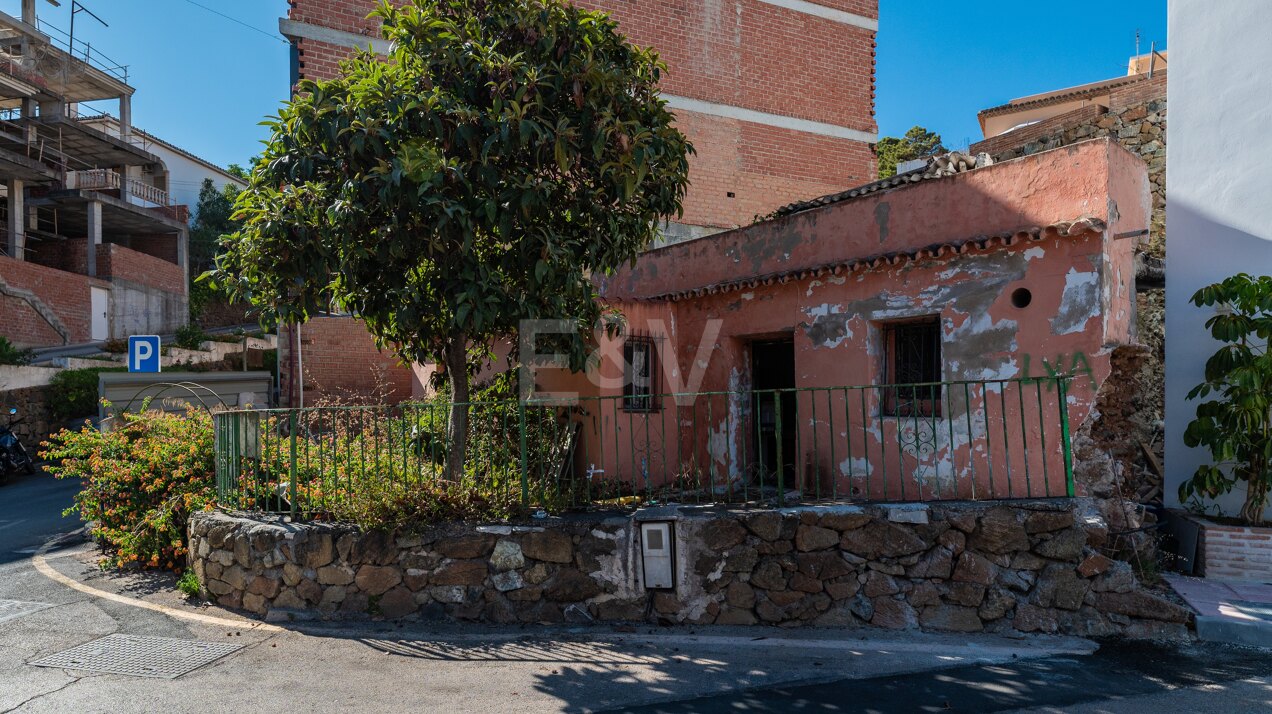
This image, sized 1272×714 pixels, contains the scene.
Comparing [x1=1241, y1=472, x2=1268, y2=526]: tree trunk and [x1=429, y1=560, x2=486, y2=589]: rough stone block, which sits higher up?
[x1=1241, y1=472, x2=1268, y2=526]: tree trunk

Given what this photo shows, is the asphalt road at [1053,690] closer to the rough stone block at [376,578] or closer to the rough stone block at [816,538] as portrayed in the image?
the rough stone block at [816,538]

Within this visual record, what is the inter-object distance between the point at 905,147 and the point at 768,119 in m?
13.4

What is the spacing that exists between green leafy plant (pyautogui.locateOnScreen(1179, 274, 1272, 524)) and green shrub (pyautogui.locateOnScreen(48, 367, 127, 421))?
66.9ft

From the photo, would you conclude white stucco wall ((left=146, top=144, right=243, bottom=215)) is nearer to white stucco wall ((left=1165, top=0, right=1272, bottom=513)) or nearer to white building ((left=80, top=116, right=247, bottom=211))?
white building ((left=80, top=116, right=247, bottom=211))

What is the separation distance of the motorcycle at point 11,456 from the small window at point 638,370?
468 inches

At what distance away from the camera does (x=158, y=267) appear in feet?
87.9

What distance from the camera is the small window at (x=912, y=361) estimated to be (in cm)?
809

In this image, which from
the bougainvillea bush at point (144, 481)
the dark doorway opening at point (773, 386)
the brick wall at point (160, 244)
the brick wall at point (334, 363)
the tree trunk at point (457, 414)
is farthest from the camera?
the brick wall at point (160, 244)

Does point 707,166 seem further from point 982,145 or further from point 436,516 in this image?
point 436,516

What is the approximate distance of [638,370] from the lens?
10.0 meters

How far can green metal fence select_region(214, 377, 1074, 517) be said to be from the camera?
644cm

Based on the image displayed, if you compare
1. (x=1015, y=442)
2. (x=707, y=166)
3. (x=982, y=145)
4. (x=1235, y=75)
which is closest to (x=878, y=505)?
(x=1015, y=442)

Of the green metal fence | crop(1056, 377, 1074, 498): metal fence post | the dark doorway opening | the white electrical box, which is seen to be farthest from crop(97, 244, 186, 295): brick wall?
crop(1056, 377, 1074, 498): metal fence post

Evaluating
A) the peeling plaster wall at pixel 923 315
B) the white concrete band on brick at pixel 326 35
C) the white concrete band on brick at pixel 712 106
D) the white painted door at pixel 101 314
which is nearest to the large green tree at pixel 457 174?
the peeling plaster wall at pixel 923 315
